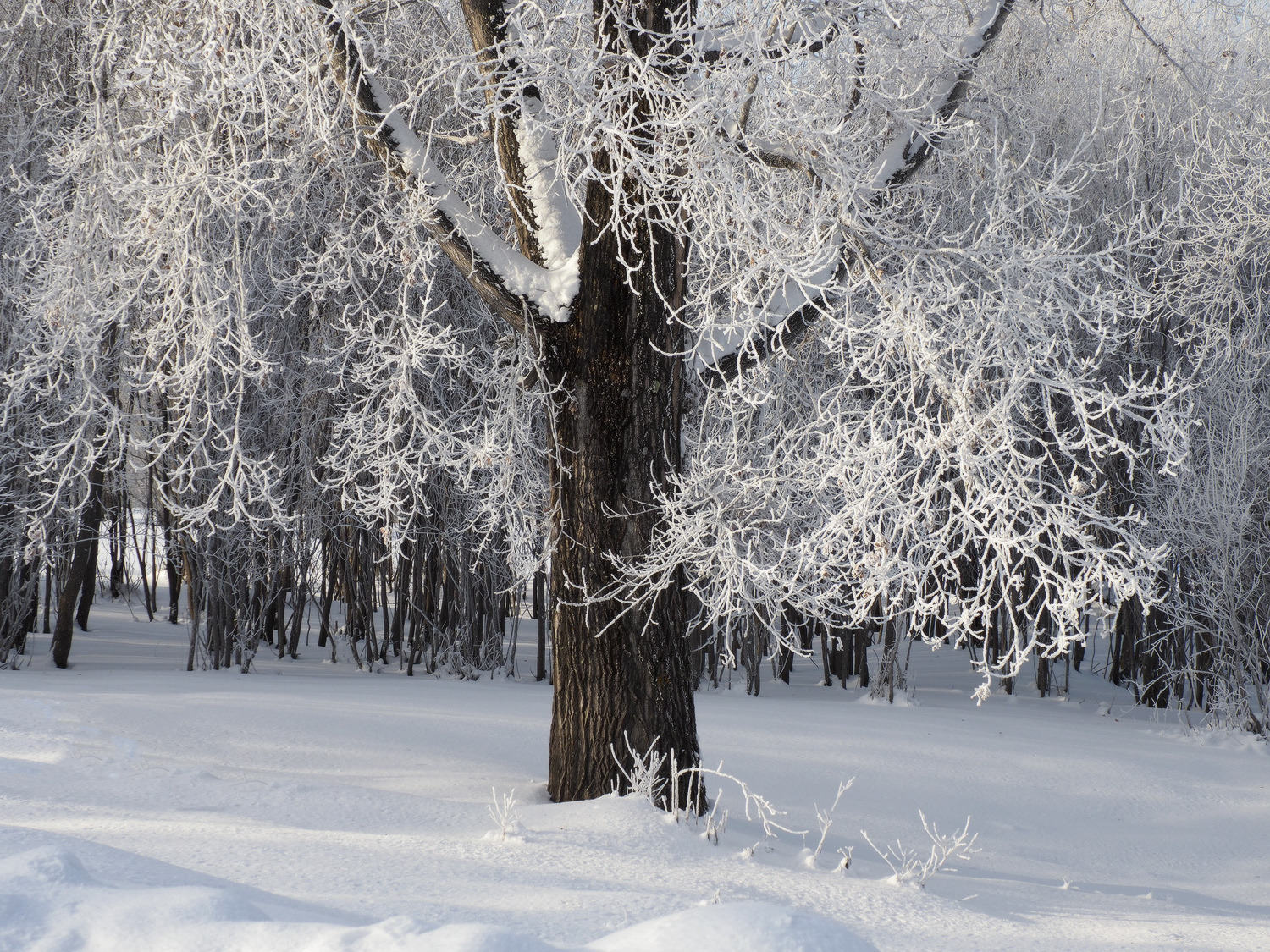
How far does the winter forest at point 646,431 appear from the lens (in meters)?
3.80

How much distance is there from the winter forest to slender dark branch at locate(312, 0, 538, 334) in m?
0.02

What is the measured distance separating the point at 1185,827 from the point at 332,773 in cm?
501

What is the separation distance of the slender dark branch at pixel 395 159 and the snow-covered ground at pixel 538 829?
2321 mm

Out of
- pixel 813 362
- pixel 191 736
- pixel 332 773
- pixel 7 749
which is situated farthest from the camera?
pixel 813 362

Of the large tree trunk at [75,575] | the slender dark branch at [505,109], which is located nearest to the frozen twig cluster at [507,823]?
the slender dark branch at [505,109]

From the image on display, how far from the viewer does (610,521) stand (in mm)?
4797

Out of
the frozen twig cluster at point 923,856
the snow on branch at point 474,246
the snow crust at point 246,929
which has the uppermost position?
the snow on branch at point 474,246

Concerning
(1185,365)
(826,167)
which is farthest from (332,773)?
(1185,365)

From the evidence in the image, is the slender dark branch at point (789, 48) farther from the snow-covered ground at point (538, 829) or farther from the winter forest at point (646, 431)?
the snow-covered ground at point (538, 829)

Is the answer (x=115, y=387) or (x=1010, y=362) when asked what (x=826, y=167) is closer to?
(x=1010, y=362)

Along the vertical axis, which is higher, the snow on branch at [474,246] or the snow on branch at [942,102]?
the snow on branch at [942,102]

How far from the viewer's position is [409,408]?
562cm

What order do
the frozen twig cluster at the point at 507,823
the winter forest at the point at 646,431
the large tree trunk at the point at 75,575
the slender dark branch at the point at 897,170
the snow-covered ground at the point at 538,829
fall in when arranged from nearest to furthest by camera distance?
the snow-covered ground at the point at 538,829, the winter forest at the point at 646,431, the frozen twig cluster at the point at 507,823, the slender dark branch at the point at 897,170, the large tree trunk at the point at 75,575

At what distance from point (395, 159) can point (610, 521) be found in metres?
1.95
